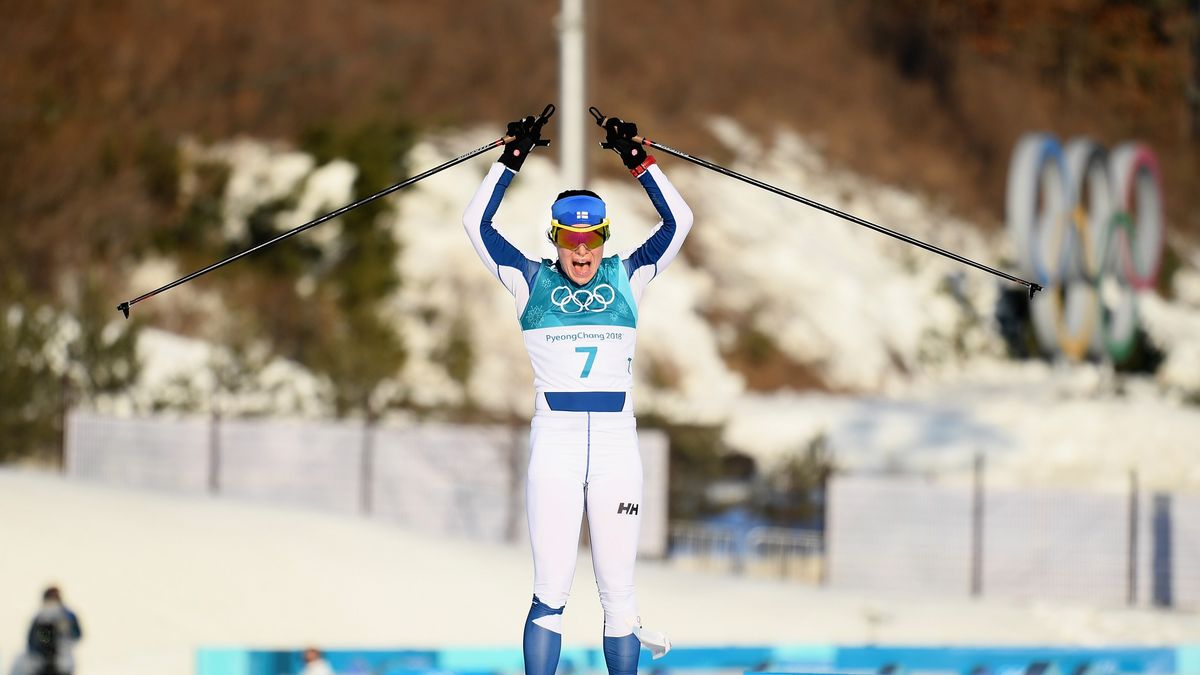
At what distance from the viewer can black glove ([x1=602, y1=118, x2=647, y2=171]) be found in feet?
22.9

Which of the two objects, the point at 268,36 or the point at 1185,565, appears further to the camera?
the point at 268,36

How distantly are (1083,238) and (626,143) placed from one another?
32.7m

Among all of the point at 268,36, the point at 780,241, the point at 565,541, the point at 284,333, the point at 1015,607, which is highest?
the point at 268,36

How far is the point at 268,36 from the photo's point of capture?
44969mm

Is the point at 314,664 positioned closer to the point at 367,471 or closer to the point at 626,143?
the point at 626,143

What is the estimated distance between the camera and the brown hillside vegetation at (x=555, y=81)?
37.9 m

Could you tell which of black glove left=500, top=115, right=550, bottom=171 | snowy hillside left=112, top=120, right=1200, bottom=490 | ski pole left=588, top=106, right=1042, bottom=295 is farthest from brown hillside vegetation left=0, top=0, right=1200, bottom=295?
ski pole left=588, top=106, right=1042, bottom=295

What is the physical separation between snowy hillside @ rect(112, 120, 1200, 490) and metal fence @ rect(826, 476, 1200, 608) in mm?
6257

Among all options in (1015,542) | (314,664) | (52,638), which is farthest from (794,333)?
(314,664)

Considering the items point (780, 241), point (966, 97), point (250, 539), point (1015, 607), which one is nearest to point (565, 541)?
point (250, 539)

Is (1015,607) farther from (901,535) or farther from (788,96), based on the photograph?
(788,96)

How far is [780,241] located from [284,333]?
14.9m

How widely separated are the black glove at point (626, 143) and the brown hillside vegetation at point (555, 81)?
2369 centimetres

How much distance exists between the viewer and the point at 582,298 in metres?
6.89
